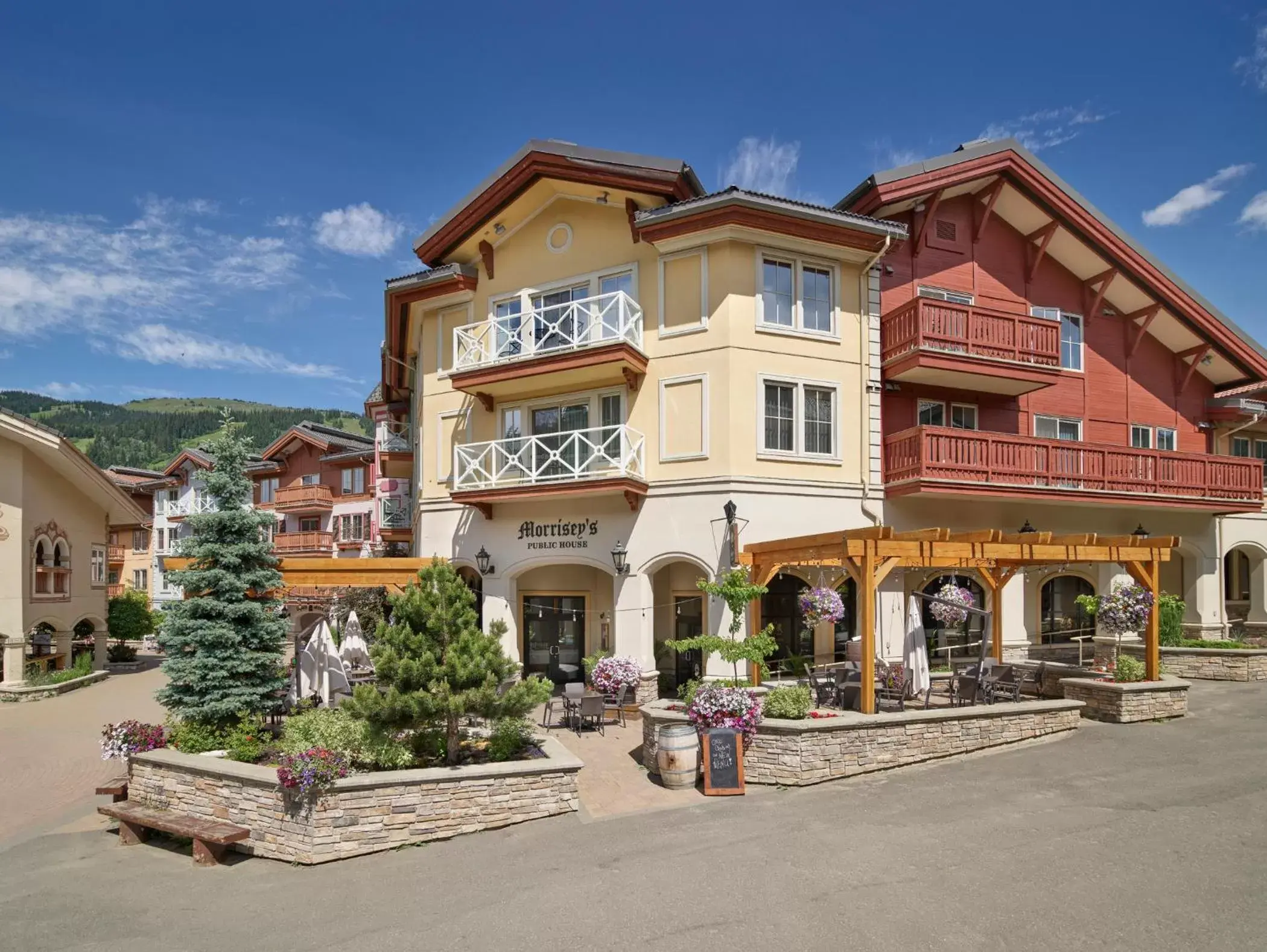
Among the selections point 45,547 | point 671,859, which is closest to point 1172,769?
point 671,859

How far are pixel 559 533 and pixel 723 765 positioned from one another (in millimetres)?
8021

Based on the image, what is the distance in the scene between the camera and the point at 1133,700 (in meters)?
14.2

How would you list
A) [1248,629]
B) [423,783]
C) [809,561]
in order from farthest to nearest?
[1248,629]
[809,561]
[423,783]

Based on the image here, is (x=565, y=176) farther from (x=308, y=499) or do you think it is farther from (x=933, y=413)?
(x=308, y=499)

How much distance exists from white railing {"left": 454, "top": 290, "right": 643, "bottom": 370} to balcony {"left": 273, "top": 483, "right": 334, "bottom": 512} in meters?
29.8

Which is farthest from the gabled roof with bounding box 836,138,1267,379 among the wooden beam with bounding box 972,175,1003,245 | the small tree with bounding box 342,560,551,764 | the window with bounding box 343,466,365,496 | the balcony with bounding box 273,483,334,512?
the balcony with bounding box 273,483,334,512

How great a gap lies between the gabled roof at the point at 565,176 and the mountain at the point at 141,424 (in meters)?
102

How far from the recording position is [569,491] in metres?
17.1

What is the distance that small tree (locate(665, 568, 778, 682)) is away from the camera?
12.8 m

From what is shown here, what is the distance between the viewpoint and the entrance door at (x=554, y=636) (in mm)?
19859

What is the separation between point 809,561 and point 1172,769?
6.09 metres

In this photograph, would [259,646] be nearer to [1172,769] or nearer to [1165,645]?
[1172,769]

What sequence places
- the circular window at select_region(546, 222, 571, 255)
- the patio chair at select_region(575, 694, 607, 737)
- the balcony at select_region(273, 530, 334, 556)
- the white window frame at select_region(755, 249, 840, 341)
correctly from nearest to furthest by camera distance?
the patio chair at select_region(575, 694, 607, 737)
the white window frame at select_region(755, 249, 840, 341)
the circular window at select_region(546, 222, 571, 255)
the balcony at select_region(273, 530, 334, 556)

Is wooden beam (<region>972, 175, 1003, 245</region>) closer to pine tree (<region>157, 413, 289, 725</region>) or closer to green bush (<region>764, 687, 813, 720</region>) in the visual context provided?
green bush (<region>764, 687, 813, 720</region>)
